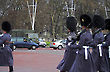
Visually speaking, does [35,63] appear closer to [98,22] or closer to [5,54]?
[5,54]

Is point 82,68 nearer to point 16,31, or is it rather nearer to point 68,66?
point 68,66

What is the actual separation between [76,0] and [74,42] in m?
46.5

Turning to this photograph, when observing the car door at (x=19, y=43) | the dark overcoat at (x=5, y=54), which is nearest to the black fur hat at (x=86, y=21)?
the dark overcoat at (x=5, y=54)

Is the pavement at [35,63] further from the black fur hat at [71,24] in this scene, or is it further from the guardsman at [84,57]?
the guardsman at [84,57]

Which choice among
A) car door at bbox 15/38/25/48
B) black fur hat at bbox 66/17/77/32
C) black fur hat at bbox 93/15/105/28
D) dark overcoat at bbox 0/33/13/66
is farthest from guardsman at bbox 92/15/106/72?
car door at bbox 15/38/25/48

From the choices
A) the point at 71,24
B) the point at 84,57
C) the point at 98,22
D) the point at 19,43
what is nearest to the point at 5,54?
the point at 71,24

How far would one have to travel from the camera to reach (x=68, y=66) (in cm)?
1030

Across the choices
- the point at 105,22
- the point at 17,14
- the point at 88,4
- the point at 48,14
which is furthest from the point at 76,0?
the point at 105,22

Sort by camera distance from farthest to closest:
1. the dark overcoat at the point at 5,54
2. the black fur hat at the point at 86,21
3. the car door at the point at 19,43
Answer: the car door at the point at 19,43 < the dark overcoat at the point at 5,54 < the black fur hat at the point at 86,21

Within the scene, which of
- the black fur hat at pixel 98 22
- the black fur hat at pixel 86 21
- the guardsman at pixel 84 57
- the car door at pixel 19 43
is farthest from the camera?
the car door at pixel 19 43

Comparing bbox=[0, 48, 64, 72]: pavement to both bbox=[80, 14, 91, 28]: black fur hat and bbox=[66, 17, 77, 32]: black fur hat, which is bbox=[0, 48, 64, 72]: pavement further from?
bbox=[80, 14, 91, 28]: black fur hat

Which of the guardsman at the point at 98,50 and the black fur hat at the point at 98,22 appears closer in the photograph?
the guardsman at the point at 98,50

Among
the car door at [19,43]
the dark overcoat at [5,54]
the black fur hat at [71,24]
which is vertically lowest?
the car door at [19,43]

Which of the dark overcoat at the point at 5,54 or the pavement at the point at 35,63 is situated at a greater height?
the dark overcoat at the point at 5,54
